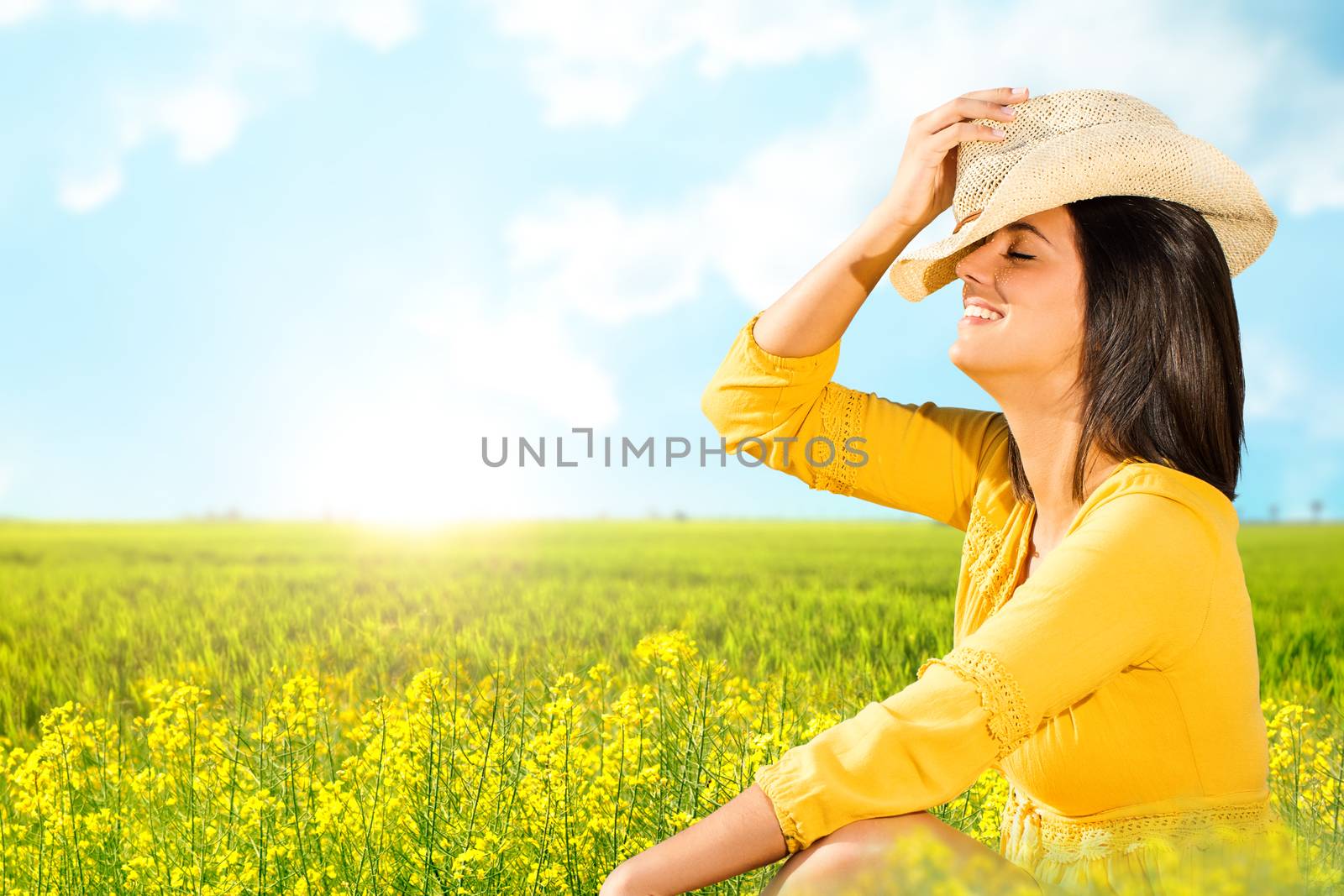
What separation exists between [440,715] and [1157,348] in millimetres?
2105

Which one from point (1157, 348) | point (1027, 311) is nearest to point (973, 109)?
point (1027, 311)

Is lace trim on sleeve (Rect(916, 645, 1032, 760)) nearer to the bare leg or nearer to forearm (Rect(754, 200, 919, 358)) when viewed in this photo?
the bare leg

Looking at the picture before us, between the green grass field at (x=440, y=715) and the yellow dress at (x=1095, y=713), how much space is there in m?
0.22

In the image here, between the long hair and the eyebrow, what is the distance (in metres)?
0.06

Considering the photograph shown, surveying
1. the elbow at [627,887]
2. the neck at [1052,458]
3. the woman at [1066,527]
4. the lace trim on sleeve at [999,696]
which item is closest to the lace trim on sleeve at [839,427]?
the woman at [1066,527]

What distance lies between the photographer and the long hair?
1.99 metres

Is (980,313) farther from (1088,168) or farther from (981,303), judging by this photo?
(1088,168)

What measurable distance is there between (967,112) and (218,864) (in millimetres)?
2543

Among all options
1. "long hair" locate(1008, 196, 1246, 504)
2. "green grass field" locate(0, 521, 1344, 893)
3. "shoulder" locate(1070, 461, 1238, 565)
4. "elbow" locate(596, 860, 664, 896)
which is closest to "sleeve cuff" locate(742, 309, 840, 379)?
"long hair" locate(1008, 196, 1246, 504)

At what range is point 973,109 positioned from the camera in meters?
2.18

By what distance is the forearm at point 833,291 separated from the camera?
7.52 ft

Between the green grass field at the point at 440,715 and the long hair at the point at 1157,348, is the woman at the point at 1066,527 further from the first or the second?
the green grass field at the point at 440,715

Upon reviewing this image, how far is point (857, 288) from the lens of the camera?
7.77ft

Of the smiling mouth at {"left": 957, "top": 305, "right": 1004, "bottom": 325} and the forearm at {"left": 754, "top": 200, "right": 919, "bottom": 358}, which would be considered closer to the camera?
the smiling mouth at {"left": 957, "top": 305, "right": 1004, "bottom": 325}
